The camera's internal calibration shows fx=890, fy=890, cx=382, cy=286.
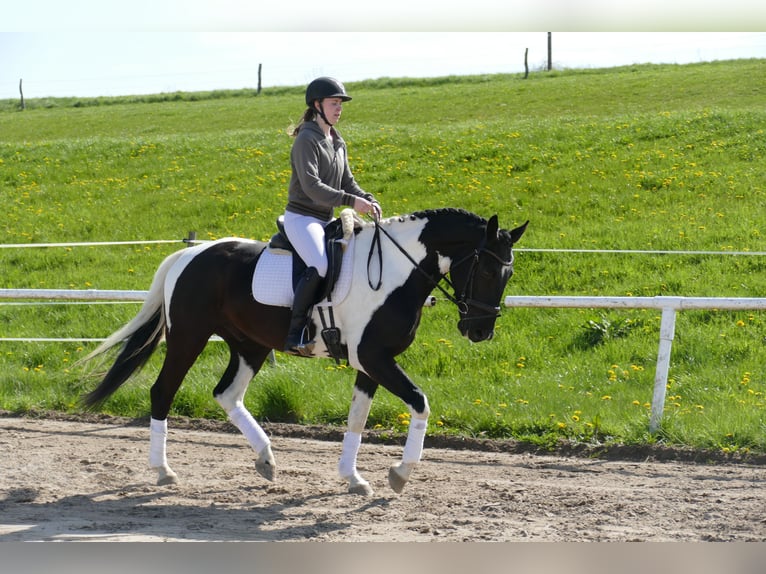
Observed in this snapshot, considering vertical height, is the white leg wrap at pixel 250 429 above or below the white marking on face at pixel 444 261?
below

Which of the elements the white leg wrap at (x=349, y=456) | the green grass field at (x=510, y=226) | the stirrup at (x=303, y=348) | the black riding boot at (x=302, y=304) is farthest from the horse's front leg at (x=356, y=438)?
the green grass field at (x=510, y=226)

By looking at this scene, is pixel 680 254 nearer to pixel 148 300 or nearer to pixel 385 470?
pixel 385 470

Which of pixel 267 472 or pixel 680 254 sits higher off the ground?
pixel 680 254

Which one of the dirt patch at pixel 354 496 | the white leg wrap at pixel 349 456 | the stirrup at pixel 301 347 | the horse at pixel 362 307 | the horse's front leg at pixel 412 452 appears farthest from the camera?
the white leg wrap at pixel 349 456

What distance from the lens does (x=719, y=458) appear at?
22.5ft

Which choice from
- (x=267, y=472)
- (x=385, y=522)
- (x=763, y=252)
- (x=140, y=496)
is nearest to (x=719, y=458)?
(x=385, y=522)

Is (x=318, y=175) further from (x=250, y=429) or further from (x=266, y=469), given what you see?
(x=266, y=469)

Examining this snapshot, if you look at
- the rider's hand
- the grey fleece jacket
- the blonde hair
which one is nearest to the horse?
the rider's hand

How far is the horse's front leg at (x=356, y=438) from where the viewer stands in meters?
5.99

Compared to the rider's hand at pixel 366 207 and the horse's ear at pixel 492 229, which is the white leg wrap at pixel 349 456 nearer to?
the rider's hand at pixel 366 207

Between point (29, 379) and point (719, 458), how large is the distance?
691cm

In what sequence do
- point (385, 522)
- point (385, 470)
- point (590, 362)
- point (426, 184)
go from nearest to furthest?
1. point (385, 522)
2. point (385, 470)
3. point (590, 362)
4. point (426, 184)

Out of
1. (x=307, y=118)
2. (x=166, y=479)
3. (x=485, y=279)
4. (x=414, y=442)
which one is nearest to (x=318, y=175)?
(x=307, y=118)

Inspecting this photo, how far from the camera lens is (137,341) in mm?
6824
